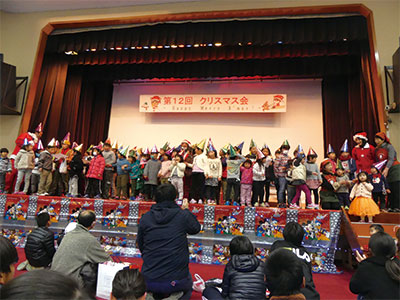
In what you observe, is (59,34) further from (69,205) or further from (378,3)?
(378,3)

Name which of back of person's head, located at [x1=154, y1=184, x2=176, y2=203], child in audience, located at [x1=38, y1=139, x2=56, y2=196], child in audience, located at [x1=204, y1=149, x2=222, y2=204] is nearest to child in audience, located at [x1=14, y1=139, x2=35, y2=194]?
child in audience, located at [x1=38, y1=139, x2=56, y2=196]

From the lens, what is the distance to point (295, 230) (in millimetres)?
2156

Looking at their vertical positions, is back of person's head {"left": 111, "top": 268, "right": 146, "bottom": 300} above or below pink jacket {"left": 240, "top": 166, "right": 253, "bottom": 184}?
below

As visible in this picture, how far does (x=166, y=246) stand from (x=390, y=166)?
4.82 metres

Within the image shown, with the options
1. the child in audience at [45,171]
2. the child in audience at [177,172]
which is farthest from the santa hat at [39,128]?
the child in audience at [177,172]

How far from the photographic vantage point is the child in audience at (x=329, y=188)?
498cm

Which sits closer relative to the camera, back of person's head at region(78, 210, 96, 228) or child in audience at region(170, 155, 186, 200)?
back of person's head at region(78, 210, 96, 228)

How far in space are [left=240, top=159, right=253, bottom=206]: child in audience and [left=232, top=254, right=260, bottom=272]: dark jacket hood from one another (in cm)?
344

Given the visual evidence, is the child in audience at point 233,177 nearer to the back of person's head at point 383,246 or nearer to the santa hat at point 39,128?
the back of person's head at point 383,246

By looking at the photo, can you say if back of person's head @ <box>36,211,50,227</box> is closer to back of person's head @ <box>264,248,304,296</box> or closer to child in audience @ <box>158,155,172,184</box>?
back of person's head @ <box>264,248,304,296</box>

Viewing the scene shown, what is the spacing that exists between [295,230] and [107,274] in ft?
4.84

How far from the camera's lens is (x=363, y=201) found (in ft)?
15.0

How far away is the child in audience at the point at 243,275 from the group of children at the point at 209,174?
3393 millimetres

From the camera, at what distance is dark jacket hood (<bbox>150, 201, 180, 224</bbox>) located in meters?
2.32
